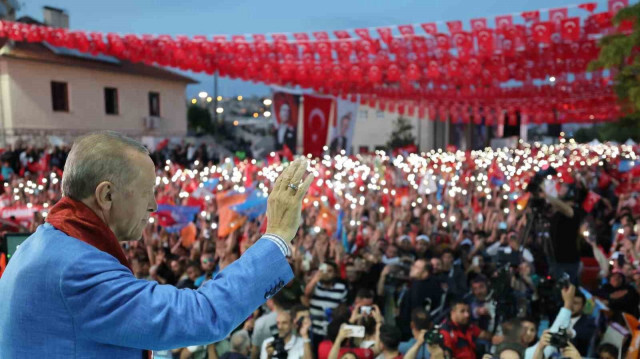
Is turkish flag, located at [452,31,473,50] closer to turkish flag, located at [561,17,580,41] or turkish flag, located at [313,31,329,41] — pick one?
turkish flag, located at [561,17,580,41]

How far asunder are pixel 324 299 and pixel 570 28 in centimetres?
656

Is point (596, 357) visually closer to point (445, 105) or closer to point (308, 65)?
point (308, 65)

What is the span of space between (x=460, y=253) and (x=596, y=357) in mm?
2786

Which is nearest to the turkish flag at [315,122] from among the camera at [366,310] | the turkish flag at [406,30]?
the turkish flag at [406,30]

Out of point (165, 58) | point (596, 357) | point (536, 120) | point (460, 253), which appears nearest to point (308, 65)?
point (165, 58)

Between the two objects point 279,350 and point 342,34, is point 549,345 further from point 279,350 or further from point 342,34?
point 342,34

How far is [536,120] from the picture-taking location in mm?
31594

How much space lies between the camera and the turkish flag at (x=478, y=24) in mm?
9202

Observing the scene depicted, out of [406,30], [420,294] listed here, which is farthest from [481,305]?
[406,30]

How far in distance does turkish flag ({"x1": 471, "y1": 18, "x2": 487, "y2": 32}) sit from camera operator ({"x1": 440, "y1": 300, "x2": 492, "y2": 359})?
622 cm

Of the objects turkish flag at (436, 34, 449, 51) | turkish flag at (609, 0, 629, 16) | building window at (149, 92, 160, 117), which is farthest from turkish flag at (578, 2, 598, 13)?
building window at (149, 92, 160, 117)

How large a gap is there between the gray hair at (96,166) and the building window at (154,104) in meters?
28.3

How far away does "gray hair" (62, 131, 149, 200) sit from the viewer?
4.39 ft

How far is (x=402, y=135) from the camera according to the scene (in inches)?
1770
